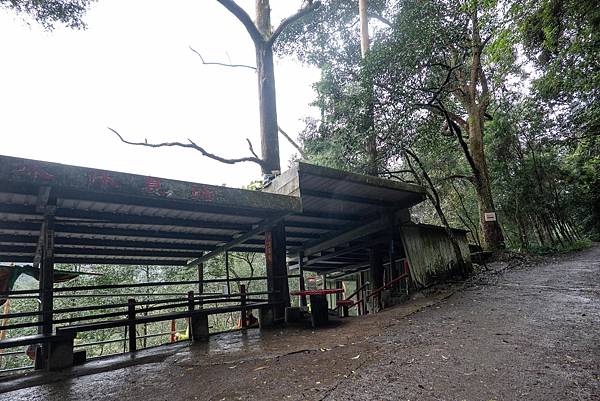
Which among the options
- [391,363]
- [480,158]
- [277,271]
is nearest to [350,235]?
[277,271]

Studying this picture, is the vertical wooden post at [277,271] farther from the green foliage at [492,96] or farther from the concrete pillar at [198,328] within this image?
the green foliage at [492,96]

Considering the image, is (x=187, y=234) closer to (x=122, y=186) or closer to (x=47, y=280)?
(x=47, y=280)

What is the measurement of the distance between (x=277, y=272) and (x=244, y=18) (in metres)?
7.01

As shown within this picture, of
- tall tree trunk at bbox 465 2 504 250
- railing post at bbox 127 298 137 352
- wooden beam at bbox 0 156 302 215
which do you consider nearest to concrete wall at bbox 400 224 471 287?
tall tree trunk at bbox 465 2 504 250

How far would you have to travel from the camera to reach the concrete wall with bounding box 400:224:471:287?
851cm

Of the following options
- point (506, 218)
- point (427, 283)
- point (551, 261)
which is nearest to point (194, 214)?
point (427, 283)

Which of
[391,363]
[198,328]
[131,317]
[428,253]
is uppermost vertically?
[428,253]

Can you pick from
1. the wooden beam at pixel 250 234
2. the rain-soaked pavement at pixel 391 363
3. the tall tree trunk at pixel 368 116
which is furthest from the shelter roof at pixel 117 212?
the tall tree trunk at pixel 368 116

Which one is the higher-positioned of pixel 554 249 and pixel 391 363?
pixel 554 249

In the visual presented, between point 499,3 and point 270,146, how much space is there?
6.06m

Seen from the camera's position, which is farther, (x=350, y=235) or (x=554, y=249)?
(x=554, y=249)

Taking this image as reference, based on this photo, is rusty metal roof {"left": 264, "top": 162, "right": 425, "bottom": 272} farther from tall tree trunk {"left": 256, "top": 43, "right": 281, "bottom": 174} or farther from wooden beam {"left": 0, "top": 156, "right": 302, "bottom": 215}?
tall tree trunk {"left": 256, "top": 43, "right": 281, "bottom": 174}

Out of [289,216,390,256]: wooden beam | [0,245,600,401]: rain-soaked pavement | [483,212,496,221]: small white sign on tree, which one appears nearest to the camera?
[0,245,600,401]: rain-soaked pavement

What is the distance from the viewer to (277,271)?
7.52 m
